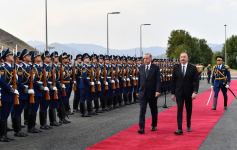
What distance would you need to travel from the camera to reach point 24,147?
1006cm

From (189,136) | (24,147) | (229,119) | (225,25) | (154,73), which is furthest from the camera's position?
(225,25)

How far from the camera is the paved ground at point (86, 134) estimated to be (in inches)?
404

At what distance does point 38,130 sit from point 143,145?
10.9 feet

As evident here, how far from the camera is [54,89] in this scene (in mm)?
12938

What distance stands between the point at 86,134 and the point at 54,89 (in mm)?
1728

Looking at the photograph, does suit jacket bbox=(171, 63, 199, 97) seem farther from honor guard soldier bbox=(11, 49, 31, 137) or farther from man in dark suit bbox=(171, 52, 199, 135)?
honor guard soldier bbox=(11, 49, 31, 137)

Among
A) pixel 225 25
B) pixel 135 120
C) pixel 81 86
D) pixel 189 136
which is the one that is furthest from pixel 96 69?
pixel 225 25

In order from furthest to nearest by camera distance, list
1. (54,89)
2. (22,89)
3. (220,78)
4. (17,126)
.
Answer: (220,78)
(54,89)
(22,89)
(17,126)

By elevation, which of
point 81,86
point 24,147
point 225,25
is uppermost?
point 225,25

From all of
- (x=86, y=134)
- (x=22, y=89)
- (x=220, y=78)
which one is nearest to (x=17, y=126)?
(x=22, y=89)

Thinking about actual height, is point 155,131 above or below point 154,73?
below

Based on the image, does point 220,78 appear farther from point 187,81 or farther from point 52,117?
point 52,117

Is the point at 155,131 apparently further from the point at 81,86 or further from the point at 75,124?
the point at 81,86

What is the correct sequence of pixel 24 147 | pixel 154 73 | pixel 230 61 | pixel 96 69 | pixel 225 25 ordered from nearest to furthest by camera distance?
pixel 24 147
pixel 154 73
pixel 96 69
pixel 225 25
pixel 230 61
